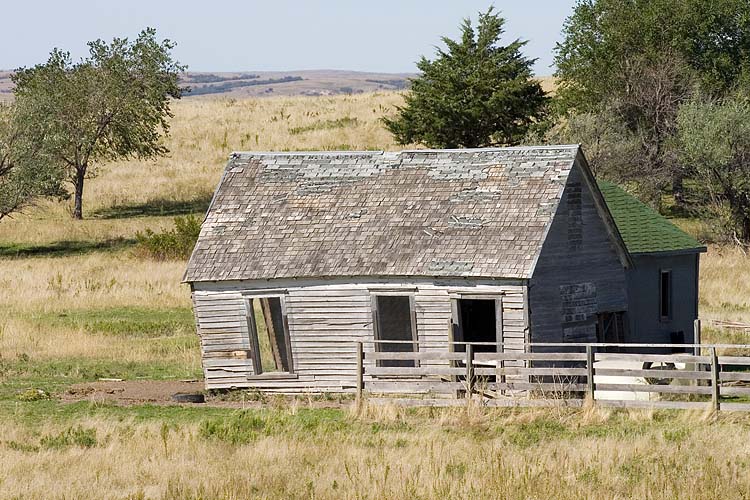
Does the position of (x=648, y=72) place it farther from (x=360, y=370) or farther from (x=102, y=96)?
(x=360, y=370)

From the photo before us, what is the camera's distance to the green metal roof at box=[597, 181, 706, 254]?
27188 millimetres

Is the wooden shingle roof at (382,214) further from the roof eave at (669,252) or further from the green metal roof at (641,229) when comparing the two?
the green metal roof at (641,229)

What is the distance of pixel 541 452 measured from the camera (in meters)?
16.4

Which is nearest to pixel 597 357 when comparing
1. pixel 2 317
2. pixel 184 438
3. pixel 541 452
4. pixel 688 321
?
pixel 541 452

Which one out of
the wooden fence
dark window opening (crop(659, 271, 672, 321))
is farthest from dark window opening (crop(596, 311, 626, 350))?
dark window opening (crop(659, 271, 672, 321))

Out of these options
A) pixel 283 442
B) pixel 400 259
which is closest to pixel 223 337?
pixel 400 259

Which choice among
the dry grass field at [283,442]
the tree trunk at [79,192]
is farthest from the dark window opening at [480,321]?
the tree trunk at [79,192]

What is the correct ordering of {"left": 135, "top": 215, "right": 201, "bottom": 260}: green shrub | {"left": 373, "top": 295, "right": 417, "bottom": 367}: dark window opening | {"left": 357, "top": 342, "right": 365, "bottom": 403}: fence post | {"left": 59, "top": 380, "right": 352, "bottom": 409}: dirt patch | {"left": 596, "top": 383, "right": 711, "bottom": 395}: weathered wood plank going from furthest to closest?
{"left": 135, "top": 215, "right": 201, "bottom": 260}: green shrub < {"left": 373, "top": 295, "right": 417, "bottom": 367}: dark window opening < {"left": 59, "top": 380, "right": 352, "bottom": 409}: dirt patch < {"left": 357, "top": 342, "right": 365, "bottom": 403}: fence post < {"left": 596, "top": 383, "right": 711, "bottom": 395}: weathered wood plank

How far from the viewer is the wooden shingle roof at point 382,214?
905 inches

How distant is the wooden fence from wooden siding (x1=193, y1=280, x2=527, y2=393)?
1.38ft

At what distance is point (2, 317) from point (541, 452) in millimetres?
21043

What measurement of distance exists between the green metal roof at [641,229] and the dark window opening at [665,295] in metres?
0.70

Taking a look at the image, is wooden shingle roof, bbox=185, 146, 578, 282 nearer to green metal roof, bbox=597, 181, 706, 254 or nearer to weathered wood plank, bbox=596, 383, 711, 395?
weathered wood plank, bbox=596, 383, 711, 395

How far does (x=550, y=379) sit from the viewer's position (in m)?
21.9
